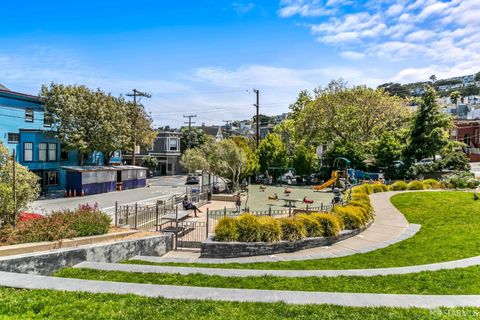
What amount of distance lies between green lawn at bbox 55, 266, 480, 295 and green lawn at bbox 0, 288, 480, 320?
1.45 metres

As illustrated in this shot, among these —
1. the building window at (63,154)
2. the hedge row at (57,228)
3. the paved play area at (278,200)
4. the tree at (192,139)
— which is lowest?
the paved play area at (278,200)

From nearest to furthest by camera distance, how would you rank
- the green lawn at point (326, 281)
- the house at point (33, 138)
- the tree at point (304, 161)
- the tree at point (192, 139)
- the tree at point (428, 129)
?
1. the green lawn at point (326, 281)
2. the house at point (33, 138)
3. the tree at point (428, 129)
4. the tree at point (304, 161)
5. the tree at point (192, 139)

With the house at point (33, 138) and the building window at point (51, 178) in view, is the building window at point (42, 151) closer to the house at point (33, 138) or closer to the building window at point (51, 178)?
the house at point (33, 138)

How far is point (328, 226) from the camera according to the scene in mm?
13969

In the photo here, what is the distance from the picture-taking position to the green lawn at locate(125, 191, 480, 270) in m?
10.3

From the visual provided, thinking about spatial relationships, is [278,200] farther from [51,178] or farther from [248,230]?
[51,178]

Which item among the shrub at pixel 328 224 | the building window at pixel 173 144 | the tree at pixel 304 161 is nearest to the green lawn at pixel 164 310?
the shrub at pixel 328 224

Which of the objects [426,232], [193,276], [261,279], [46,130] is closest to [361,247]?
[426,232]

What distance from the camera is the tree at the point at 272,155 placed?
43.6m

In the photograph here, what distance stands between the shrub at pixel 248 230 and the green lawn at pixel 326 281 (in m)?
4.40

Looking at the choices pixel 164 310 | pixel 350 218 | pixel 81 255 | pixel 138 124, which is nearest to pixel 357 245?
pixel 350 218

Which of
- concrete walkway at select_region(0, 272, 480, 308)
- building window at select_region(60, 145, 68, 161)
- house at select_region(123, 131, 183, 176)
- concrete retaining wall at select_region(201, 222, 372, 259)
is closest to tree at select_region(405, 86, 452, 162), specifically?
concrete retaining wall at select_region(201, 222, 372, 259)

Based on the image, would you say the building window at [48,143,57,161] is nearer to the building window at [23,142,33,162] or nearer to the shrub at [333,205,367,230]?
the building window at [23,142,33,162]

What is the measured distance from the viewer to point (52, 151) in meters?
34.9
